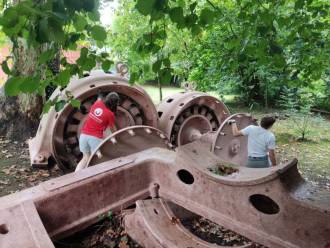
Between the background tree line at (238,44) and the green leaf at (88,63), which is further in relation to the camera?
the background tree line at (238,44)

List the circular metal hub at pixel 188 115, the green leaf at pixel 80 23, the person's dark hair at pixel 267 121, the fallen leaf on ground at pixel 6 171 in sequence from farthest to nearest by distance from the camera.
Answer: the circular metal hub at pixel 188 115, the fallen leaf on ground at pixel 6 171, the person's dark hair at pixel 267 121, the green leaf at pixel 80 23

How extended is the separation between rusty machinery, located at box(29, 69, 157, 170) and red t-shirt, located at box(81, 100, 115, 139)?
1.95ft

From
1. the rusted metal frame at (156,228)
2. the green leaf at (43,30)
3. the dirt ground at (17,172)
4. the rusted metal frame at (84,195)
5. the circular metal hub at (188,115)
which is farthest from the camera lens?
the circular metal hub at (188,115)

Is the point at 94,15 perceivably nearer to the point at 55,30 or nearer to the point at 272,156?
the point at 55,30

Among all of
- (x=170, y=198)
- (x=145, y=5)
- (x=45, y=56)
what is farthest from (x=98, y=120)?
(x=145, y=5)

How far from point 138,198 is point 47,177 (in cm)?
310

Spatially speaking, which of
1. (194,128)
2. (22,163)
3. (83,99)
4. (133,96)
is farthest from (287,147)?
(22,163)

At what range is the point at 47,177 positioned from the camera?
18.6 ft

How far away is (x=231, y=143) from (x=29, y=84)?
450cm

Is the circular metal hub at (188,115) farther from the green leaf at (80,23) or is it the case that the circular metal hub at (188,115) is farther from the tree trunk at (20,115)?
the green leaf at (80,23)

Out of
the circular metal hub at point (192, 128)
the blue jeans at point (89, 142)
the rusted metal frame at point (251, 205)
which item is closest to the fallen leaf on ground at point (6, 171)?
the blue jeans at point (89, 142)

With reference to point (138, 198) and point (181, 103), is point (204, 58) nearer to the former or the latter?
point (181, 103)

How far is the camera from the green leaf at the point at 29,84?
1.65 m

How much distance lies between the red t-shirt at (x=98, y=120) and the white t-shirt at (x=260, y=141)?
86.6 inches
